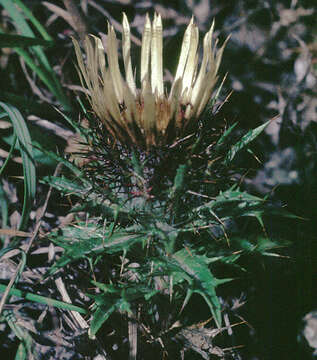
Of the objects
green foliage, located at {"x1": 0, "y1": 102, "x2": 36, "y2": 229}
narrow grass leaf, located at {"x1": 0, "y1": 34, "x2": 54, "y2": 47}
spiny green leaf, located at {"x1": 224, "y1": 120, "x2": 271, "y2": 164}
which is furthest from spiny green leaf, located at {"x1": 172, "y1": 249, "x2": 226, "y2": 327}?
narrow grass leaf, located at {"x1": 0, "y1": 34, "x2": 54, "y2": 47}

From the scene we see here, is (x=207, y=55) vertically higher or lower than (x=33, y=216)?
higher

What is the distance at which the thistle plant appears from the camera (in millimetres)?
1144

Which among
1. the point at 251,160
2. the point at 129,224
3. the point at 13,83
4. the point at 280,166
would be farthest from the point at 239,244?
the point at 13,83

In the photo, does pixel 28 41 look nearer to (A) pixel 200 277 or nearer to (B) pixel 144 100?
(B) pixel 144 100

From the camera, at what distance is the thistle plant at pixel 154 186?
1.14 metres

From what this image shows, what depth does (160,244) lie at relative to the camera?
1.24 metres

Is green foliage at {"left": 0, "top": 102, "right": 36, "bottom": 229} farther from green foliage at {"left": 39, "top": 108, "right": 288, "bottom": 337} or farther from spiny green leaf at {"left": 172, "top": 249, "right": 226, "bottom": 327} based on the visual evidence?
spiny green leaf at {"left": 172, "top": 249, "right": 226, "bottom": 327}

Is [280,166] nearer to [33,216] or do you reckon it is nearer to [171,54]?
[171,54]

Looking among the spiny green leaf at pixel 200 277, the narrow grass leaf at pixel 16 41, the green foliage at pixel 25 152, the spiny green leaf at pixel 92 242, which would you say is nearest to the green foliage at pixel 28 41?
the narrow grass leaf at pixel 16 41

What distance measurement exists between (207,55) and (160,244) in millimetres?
672

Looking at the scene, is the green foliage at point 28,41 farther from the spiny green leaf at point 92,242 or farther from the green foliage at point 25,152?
the spiny green leaf at point 92,242

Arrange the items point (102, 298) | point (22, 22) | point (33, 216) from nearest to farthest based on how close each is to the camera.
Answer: point (102, 298)
point (22, 22)
point (33, 216)

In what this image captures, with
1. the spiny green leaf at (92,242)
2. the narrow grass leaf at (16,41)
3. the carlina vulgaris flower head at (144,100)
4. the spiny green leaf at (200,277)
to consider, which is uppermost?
the narrow grass leaf at (16,41)

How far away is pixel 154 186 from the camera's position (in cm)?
119
